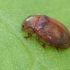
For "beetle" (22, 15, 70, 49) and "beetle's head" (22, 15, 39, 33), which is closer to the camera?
"beetle" (22, 15, 70, 49)

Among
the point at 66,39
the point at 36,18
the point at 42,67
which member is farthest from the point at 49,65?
the point at 36,18

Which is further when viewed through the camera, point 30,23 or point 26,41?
point 30,23

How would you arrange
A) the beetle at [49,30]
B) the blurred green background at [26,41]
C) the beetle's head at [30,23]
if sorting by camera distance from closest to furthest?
1. the blurred green background at [26,41]
2. the beetle at [49,30]
3. the beetle's head at [30,23]

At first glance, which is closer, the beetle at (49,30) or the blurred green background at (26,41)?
the blurred green background at (26,41)

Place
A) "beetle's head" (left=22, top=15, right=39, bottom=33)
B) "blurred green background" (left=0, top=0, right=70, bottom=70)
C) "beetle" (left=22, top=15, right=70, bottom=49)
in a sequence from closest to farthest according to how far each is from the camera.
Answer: "blurred green background" (left=0, top=0, right=70, bottom=70), "beetle" (left=22, top=15, right=70, bottom=49), "beetle's head" (left=22, top=15, right=39, bottom=33)

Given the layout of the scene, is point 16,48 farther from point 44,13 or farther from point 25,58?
point 44,13

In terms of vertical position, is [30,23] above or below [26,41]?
above
